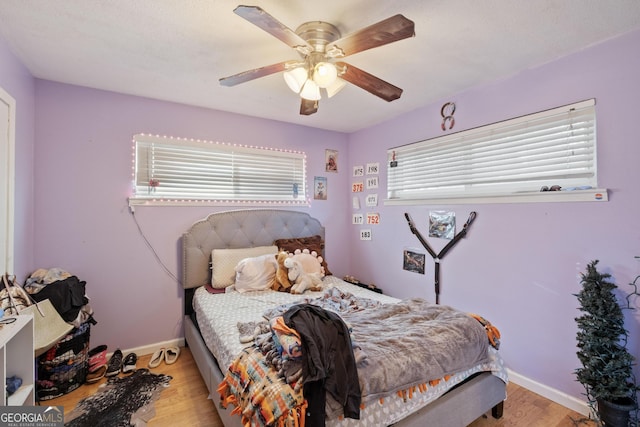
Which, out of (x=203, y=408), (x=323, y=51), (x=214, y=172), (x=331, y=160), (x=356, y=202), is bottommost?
(x=203, y=408)

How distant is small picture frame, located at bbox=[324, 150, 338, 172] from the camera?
3.72 meters

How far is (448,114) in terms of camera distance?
268 centimetres

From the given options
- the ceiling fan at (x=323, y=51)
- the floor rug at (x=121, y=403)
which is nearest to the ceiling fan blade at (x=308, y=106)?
the ceiling fan at (x=323, y=51)

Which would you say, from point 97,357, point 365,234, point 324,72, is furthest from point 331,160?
point 97,357

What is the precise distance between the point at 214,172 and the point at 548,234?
297cm

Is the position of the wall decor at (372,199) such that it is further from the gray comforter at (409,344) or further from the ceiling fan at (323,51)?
the ceiling fan at (323,51)

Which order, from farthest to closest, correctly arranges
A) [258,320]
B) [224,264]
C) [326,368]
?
[224,264] < [258,320] < [326,368]

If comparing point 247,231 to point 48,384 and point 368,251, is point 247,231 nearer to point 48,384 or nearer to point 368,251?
point 368,251

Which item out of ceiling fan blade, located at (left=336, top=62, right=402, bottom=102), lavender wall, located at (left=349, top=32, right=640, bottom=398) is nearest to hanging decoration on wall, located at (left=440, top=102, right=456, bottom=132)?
lavender wall, located at (left=349, top=32, right=640, bottom=398)

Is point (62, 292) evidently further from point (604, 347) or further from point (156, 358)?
point (604, 347)

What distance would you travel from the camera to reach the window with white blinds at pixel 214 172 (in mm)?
2688

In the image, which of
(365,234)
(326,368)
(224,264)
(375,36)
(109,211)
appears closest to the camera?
(326,368)

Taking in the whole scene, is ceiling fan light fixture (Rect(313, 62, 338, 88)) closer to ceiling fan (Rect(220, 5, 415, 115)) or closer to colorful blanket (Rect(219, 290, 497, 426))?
ceiling fan (Rect(220, 5, 415, 115))

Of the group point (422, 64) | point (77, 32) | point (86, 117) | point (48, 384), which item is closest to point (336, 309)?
point (422, 64)
